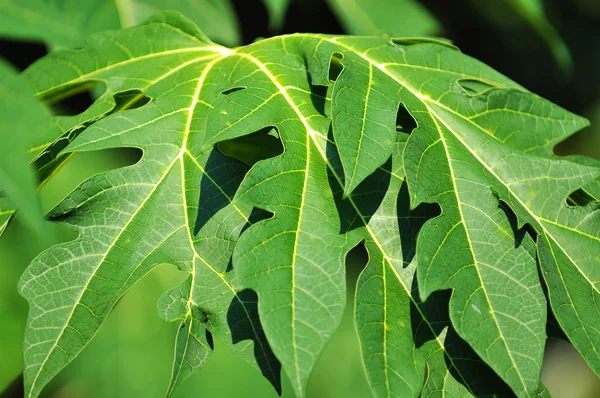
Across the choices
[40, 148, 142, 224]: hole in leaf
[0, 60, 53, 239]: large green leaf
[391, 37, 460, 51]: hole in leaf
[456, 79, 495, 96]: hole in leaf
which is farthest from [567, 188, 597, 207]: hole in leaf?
[40, 148, 142, 224]: hole in leaf

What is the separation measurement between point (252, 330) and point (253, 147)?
1.08ft

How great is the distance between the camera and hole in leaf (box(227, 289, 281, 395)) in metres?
0.96

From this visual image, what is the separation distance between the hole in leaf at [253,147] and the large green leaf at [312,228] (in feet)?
0.05

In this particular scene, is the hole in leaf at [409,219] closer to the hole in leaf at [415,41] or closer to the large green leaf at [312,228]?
the large green leaf at [312,228]

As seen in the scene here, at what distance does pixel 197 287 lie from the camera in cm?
101

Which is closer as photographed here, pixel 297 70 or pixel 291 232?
pixel 291 232

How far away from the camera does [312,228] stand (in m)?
0.97

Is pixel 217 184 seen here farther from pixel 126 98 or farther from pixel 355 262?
pixel 355 262

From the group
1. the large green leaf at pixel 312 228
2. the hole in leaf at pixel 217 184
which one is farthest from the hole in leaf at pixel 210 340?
the hole in leaf at pixel 217 184

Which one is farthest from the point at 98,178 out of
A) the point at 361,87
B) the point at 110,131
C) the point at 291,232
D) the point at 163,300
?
the point at 361,87

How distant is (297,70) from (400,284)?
1.49 feet

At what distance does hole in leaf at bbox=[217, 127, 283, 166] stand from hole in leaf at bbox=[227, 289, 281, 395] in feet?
0.80

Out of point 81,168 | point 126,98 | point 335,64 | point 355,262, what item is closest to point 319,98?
point 335,64

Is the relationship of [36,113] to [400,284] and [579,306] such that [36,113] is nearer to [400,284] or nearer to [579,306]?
[400,284]
